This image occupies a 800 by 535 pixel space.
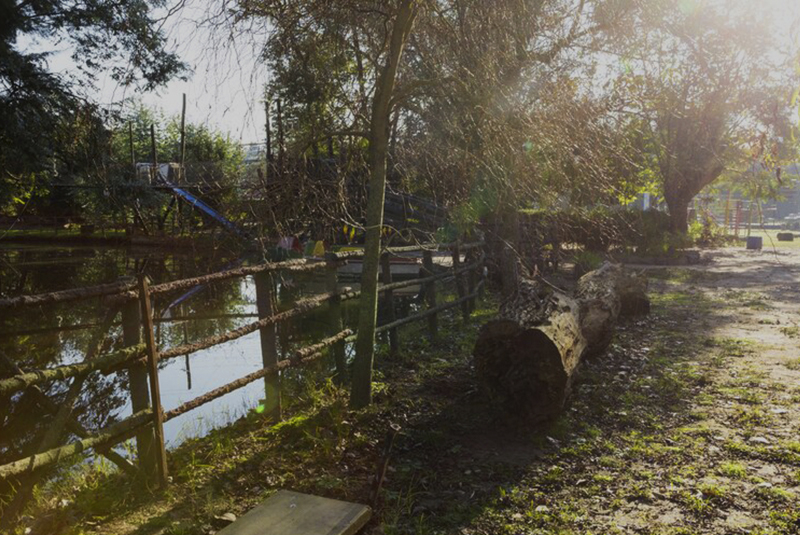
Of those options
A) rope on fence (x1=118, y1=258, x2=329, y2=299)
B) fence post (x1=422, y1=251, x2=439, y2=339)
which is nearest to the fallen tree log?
rope on fence (x1=118, y1=258, x2=329, y2=299)

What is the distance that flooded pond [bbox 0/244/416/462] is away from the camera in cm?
759

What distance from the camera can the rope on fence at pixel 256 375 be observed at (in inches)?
188

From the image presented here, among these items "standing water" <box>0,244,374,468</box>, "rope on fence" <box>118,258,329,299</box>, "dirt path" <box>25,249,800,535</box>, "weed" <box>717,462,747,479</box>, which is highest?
"rope on fence" <box>118,258,329,299</box>

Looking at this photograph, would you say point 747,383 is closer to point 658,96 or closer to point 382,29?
point 658,96

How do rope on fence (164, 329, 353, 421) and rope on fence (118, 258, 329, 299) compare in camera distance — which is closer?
rope on fence (118, 258, 329, 299)

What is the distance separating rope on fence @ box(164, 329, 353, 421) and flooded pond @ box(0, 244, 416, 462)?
2.20 ft

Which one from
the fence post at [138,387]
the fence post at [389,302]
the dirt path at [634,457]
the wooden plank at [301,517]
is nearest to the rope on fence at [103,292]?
the fence post at [138,387]

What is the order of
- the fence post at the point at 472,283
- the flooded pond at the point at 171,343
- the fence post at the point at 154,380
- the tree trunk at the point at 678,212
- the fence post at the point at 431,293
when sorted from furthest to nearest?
the tree trunk at the point at 678,212
the fence post at the point at 472,283
the fence post at the point at 431,293
the flooded pond at the point at 171,343
the fence post at the point at 154,380

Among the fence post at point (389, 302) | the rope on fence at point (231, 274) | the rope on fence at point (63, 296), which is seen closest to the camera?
the rope on fence at point (63, 296)

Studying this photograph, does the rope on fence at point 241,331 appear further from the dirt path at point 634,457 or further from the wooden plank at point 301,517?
the dirt path at point 634,457

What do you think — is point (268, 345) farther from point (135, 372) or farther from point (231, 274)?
point (135, 372)

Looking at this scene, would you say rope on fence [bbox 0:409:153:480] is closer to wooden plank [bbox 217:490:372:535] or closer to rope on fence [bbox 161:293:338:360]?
rope on fence [bbox 161:293:338:360]

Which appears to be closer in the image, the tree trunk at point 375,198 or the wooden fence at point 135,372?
the wooden fence at point 135,372

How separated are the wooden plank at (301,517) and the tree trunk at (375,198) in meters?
2.13
